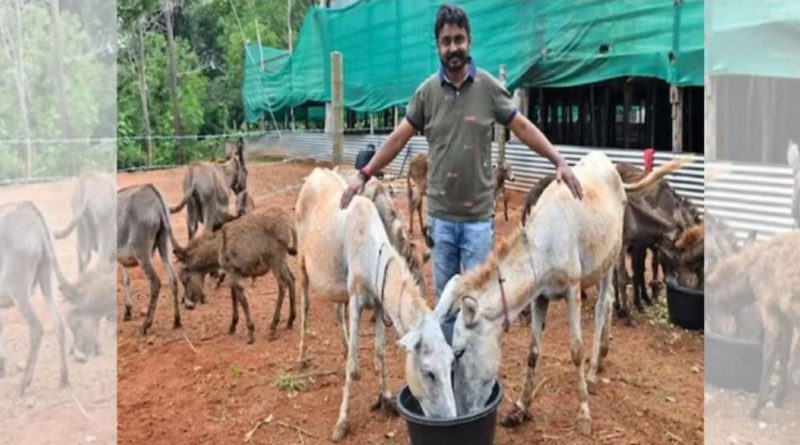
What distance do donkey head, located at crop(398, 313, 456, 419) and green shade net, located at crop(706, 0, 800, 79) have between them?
1.81 metres

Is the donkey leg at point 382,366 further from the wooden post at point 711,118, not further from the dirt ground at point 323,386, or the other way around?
the wooden post at point 711,118

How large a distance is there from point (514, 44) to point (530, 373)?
9.63 metres

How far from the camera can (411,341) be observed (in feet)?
11.1

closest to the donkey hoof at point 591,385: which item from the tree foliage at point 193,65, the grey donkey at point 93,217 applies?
the grey donkey at point 93,217

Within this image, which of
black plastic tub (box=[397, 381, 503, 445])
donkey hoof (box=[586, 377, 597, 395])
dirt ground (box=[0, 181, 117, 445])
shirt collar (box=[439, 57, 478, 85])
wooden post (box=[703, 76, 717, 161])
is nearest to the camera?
wooden post (box=[703, 76, 717, 161])

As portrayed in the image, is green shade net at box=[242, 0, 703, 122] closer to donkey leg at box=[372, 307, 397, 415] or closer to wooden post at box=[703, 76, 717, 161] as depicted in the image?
donkey leg at box=[372, 307, 397, 415]

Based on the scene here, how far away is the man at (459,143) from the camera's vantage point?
392 centimetres

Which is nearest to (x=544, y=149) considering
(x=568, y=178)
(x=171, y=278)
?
(x=568, y=178)

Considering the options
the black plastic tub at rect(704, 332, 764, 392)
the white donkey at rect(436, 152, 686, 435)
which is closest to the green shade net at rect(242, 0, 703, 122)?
the white donkey at rect(436, 152, 686, 435)

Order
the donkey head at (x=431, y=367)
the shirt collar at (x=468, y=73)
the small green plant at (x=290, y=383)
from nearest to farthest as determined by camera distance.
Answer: the donkey head at (x=431, y=367), the shirt collar at (x=468, y=73), the small green plant at (x=290, y=383)

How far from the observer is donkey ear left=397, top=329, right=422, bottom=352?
3.36 m

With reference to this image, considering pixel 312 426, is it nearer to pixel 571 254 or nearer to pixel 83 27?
pixel 571 254

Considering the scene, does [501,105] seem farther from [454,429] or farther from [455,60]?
[454,429]

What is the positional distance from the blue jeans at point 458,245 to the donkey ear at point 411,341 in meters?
0.82
